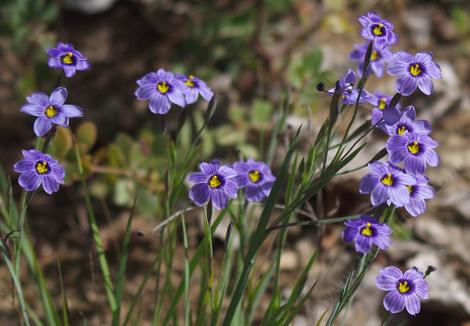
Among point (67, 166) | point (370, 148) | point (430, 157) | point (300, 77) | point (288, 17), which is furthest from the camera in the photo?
point (288, 17)

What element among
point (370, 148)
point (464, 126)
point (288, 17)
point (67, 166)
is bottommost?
point (67, 166)

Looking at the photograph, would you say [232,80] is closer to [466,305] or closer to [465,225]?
[465,225]

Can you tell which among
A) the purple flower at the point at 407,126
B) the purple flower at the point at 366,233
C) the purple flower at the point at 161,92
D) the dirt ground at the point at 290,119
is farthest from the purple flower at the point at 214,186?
the dirt ground at the point at 290,119

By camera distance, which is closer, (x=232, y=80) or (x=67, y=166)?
(x=67, y=166)

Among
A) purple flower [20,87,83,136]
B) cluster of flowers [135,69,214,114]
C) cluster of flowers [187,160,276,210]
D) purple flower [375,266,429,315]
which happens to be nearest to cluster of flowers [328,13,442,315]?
purple flower [375,266,429,315]

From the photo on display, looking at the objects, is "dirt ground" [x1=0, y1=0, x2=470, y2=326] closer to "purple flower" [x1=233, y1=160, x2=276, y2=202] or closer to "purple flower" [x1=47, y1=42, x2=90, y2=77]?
"purple flower" [x1=233, y1=160, x2=276, y2=202]

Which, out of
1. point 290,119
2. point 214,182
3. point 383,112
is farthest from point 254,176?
point 290,119

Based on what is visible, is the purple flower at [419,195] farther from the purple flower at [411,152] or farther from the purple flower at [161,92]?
the purple flower at [161,92]

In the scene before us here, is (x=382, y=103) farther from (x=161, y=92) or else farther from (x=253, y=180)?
(x=161, y=92)

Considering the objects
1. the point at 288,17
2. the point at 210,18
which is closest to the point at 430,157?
the point at 210,18
